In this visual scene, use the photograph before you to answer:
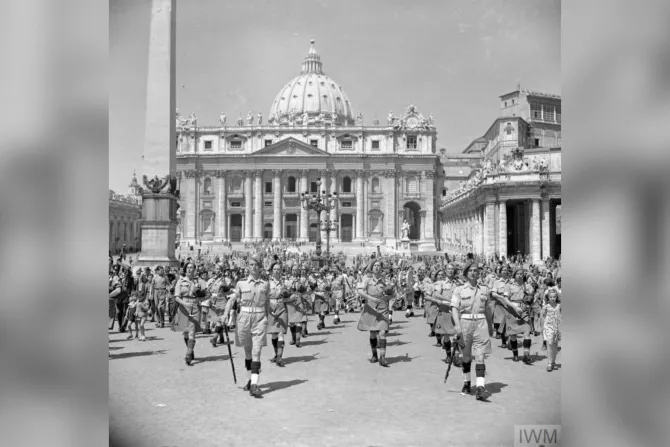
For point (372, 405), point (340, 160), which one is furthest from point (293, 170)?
point (372, 405)

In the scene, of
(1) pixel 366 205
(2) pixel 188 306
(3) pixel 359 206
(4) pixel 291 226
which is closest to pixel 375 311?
(2) pixel 188 306

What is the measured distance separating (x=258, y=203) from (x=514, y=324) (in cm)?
6400

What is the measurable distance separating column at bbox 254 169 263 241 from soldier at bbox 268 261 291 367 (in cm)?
6238

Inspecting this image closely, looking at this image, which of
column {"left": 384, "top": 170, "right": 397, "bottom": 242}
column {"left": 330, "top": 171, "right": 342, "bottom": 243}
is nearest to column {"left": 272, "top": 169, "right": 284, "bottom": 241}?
column {"left": 330, "top": 171, "right": 342, "bottom": 243}

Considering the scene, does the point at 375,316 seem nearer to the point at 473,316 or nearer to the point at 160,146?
the point at 473,316

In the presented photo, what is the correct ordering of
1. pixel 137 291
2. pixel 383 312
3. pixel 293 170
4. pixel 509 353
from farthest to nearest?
pixel 293 170 < pixel 137 291 < pixel 509 353 < pixel 383 312

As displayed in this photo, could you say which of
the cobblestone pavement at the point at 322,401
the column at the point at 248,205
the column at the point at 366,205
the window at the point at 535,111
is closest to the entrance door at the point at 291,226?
the column at the point at 248,205

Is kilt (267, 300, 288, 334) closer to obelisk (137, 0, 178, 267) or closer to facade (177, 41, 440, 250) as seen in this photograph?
obelisk (137, 0, 178, 267)

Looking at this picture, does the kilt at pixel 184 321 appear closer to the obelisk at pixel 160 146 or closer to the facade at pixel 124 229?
the obelisk at pixel 160 146

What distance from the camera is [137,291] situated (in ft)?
42.9

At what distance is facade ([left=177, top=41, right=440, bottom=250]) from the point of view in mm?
71625

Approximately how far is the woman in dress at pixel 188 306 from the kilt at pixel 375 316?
8.90 ft
